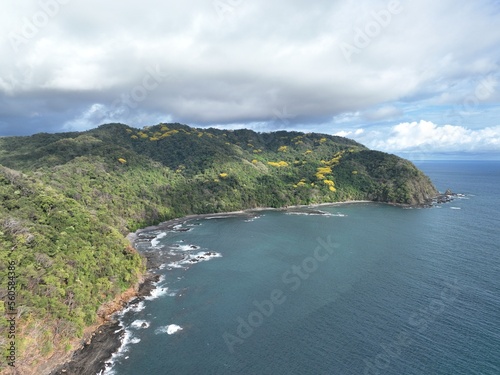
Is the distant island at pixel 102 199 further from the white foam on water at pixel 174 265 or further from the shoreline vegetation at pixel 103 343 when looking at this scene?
the white foam on water at pixel 174 265

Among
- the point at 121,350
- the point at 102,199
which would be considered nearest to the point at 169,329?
the point at 121,350

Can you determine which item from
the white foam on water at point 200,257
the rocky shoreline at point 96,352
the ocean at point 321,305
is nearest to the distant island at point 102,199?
the rocky shoreline at point 96,352

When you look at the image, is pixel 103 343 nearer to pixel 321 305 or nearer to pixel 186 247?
pixel 321 305

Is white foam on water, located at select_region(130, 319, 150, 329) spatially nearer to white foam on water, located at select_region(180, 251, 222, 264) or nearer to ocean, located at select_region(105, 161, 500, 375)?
ocean, located at select_region(105, 161, 500, 375)

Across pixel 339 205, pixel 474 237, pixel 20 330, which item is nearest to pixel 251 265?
pixel 20 330

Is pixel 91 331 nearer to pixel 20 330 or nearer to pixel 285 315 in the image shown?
pixel 20 330
